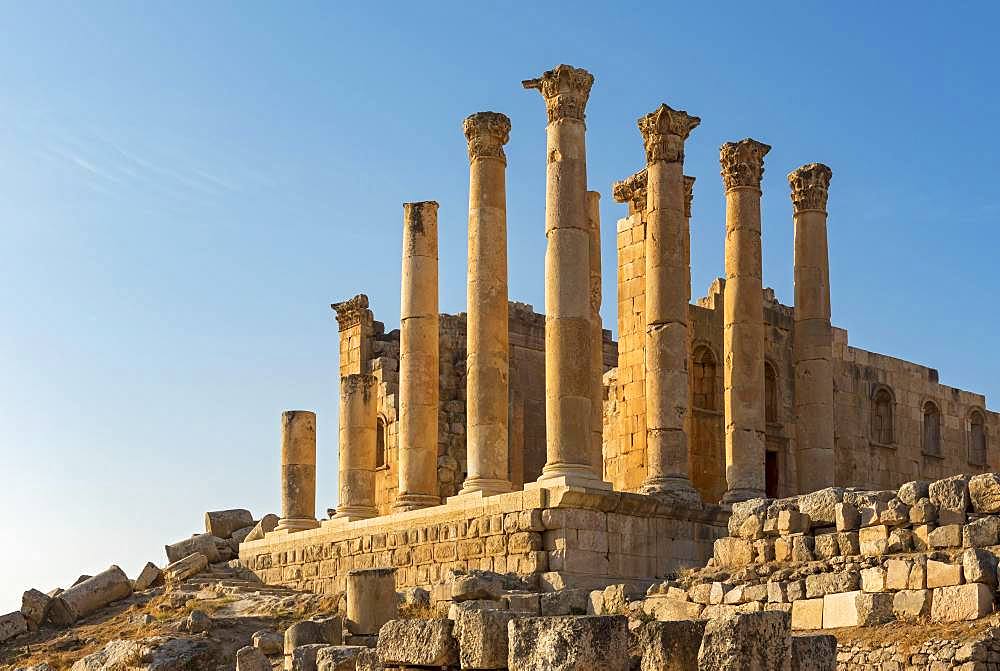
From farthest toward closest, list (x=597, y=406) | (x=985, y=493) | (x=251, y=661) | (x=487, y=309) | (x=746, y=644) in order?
(x=597, y=406), (x=487, y=309), (x=251, y=661), (x=985, y=493), (x=746, y=644)

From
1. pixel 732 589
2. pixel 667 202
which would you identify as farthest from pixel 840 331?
pixel 732 589

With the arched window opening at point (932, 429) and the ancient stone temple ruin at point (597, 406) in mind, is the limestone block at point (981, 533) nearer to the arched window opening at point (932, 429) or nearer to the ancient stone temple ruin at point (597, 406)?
the ancient stone temple ruin at point (597, 406)

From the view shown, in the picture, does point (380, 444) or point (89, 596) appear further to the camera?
point (380, 444)

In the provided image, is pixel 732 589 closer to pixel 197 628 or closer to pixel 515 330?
pixel 197 628

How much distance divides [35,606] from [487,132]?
12260mm

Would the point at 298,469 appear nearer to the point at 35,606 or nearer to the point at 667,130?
the point at 35,606

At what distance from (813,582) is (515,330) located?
65.9ft

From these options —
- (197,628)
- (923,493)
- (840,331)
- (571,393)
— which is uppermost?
(840,331)

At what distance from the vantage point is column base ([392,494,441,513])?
2798cm

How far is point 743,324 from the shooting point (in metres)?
27.9

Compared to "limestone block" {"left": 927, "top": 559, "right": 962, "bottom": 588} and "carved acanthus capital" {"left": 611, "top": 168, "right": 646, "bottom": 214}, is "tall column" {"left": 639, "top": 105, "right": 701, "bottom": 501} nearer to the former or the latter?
"carved acanthus capital" {"left": 611, "top": 168, "right": 646, "bottom": 214}

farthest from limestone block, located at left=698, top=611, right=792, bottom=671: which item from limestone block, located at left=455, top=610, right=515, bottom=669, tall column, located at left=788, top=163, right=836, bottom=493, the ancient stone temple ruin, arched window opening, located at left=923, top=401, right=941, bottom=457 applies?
arched window opening, located at left=923, top=401, right=941, bottom=457

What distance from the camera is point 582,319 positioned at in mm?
24875

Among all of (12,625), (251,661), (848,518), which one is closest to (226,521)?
(12,625)
